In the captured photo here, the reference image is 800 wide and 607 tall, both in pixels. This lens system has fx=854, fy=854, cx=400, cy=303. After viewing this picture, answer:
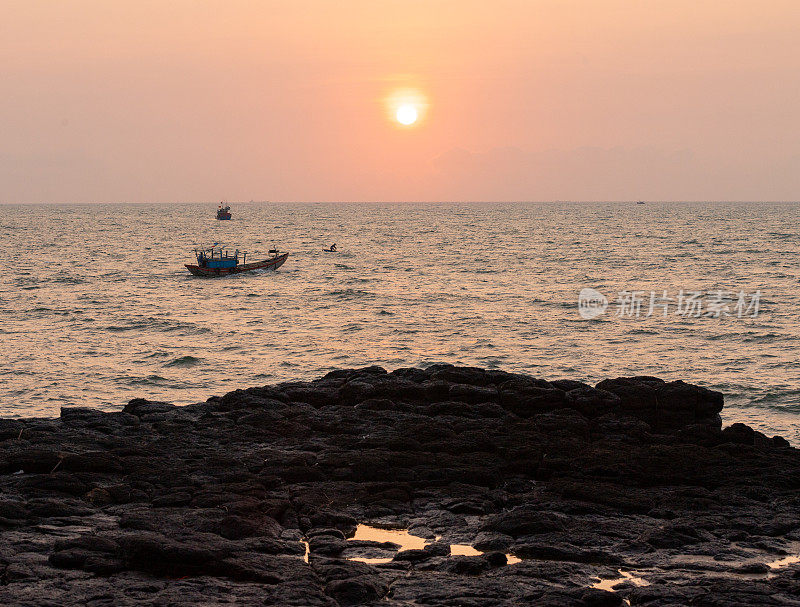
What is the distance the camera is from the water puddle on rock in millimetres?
14289

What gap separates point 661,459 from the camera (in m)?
19.3

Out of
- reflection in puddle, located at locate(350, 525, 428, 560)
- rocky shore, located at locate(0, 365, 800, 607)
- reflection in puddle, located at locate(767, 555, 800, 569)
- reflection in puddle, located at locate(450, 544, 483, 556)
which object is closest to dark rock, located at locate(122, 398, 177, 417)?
rocky shore, located at locate(0, 365, 800, 607)

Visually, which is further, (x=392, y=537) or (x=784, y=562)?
(x=392, y=537)

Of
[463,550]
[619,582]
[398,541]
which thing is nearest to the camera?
[619,582]

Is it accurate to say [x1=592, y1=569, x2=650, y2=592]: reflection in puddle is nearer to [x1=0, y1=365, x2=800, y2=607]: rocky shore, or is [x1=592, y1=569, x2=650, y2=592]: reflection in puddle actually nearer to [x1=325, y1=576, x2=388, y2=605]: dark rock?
[x1=0, y1=365, x2=800, y2=607]: rocky shore

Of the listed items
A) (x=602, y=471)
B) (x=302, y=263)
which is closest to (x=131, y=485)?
(x=602, y=471)

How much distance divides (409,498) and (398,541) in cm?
231

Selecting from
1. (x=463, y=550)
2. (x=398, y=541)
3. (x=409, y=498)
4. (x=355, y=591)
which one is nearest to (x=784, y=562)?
(x=463, y=550)

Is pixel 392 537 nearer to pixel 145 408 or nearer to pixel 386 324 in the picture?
pixel 145 408

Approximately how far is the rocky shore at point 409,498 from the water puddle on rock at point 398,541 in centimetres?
9

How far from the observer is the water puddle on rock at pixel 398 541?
14.3m

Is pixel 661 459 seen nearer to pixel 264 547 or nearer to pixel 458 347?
pixel 264 547

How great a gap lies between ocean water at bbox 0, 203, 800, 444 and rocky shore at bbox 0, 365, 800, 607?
9.72 meters

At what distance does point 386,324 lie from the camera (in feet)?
177
